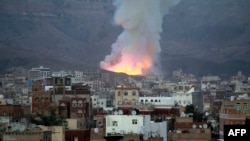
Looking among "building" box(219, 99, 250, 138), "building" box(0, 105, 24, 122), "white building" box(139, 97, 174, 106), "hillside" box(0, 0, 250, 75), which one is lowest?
"building" box(219, 99, 250, 138)

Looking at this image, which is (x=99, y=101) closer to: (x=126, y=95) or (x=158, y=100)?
(x=126, y=95)

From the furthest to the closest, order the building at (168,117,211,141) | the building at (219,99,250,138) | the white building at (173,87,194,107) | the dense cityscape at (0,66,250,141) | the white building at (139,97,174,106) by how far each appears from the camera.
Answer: the white building at (173,87,194,107), the white building at (139,97,174,106), the building at (219,99,250,138), the building at (168,117,211,141), the dense cityscape at (0,66,250,141)

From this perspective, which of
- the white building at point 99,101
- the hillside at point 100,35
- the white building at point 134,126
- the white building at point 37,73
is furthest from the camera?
the hillside at point 100,35

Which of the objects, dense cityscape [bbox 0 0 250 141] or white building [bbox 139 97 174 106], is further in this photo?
white building [bbox 139 97 174 106]

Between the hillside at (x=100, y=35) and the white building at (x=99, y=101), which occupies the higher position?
the hillside at (x=100, y=35)

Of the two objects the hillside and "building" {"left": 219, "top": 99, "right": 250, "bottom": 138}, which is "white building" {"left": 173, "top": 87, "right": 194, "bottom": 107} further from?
the hillside

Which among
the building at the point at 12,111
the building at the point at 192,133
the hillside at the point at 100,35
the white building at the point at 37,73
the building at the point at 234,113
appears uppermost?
the hillside at the point at 100,35

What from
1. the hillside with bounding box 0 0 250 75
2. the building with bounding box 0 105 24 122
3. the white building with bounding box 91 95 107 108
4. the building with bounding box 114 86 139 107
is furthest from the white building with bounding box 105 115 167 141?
the hillside with bounding box 0 0 250 75

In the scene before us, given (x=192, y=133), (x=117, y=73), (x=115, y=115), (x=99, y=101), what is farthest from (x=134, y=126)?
(x=117, y=73)

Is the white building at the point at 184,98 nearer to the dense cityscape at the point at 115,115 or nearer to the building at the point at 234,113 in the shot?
the dense cityscape at the point at 115,115

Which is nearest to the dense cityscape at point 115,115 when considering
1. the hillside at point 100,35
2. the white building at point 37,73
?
the white building at point 37,73

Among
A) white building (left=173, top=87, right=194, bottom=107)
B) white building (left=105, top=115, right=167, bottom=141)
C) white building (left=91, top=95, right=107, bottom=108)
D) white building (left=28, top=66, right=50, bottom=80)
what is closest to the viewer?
white building (left=105, top=115, right=167, bottom=141)

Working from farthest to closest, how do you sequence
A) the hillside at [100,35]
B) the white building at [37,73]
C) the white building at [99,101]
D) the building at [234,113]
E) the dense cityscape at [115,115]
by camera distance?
the hillside at [100,35], the white building at [37,73], the white building at [99,101], the building at [234,113], the dense cityscape at [115,115]

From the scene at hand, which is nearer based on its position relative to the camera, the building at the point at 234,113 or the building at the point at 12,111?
the building at the point at 234,113
